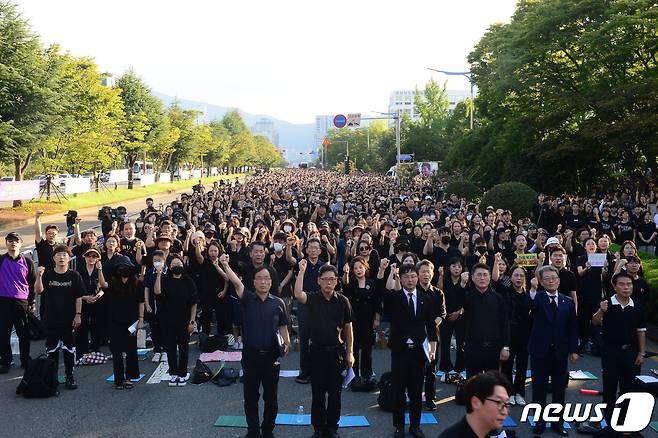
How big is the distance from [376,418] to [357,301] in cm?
153

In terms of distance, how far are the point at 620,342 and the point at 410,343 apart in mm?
2119

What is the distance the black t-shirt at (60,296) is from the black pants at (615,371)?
6074 millimetres

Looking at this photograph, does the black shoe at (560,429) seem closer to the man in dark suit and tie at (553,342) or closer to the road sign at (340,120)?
the man in dark suit and tie at (553,342)

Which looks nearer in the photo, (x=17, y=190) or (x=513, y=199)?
(x=513, y=199)

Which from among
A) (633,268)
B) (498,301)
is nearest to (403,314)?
(498,301)

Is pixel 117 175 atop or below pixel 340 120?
below

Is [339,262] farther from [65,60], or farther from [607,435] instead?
[65,60]

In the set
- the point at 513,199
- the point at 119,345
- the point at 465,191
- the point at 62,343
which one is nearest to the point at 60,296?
the point at 62,343

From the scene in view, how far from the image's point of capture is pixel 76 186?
141 feet

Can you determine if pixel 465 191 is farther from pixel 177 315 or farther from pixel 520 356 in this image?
pixel 177 315

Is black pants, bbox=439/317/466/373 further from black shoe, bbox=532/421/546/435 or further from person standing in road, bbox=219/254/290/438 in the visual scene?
person standing in road, bbox=219/254/290/438

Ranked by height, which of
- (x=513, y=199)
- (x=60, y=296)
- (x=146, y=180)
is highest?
(x=513, y=199)

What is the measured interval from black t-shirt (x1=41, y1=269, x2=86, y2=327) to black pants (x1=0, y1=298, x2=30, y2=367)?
2.67ft

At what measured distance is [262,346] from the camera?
6.39 m
